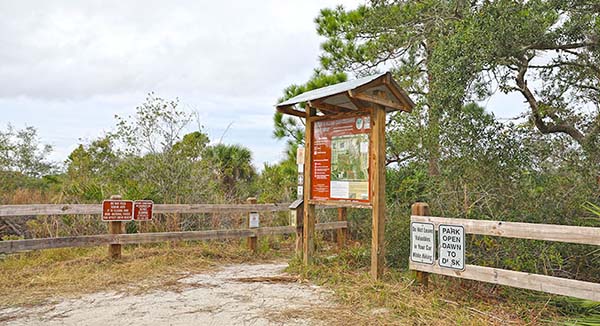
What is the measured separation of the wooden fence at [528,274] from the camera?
3.84 metres

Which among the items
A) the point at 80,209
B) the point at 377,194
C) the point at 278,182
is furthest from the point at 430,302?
the point at 278,182

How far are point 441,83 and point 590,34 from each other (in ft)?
7.12

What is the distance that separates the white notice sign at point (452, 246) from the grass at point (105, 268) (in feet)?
11.5

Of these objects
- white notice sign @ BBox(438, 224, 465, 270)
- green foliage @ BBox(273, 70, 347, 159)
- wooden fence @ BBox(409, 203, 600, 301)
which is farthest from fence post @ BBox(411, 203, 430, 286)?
green foliage @ BBox(273, 70, 347, 159)

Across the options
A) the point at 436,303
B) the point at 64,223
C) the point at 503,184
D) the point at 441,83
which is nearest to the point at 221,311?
the point at 436,303

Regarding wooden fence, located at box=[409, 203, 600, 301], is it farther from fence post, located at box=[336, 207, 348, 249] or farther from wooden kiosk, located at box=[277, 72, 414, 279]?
fence post, located at box=[336, 207, 348, 249]

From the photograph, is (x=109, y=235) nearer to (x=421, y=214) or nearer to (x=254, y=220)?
(x=254, y=220)

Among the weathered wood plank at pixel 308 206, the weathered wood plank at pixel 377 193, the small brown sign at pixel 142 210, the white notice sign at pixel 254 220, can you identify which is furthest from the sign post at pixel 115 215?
the weathered wood plank at pixel 377 193

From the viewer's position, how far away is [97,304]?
4.85 metres

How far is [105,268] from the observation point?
6613mm

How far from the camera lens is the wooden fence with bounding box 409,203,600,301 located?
3838mm

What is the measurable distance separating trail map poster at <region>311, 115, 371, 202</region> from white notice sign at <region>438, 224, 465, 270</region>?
125cm

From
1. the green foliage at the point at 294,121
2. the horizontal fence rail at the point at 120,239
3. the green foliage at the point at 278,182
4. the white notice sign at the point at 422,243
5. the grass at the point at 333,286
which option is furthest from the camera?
the green foliage at the point at 294,121

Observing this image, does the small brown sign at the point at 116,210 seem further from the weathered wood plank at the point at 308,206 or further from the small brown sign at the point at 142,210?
the weathered wood plank at the point at 308,206
